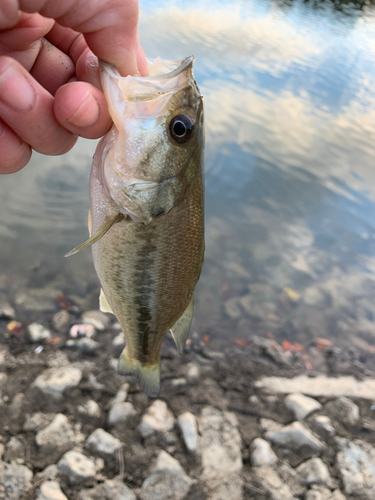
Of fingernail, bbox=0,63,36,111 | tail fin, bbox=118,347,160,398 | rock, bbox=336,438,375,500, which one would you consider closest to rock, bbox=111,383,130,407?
tail fin, bbox=118,347,160,398

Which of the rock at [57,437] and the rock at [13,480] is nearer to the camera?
the rock at [13,480]

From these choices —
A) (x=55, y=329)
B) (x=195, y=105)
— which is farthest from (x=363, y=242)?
(x=195, y=105)

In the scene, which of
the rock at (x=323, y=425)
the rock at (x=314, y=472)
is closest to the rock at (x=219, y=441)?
the rock at (x=314, y=472)

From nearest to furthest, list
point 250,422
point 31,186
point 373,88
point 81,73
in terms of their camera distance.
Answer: point 81,73 → point 250,422 → point 31,186 → point 373,88

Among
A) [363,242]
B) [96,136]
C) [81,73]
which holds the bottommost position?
[363,242]

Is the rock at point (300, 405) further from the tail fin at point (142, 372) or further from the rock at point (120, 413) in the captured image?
the tail fin at point (142, 372)

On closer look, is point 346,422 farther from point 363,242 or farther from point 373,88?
point 373,88

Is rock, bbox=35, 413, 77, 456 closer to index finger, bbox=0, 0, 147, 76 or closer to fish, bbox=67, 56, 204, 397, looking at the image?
fish, bbox=67, 56, 204, 397
